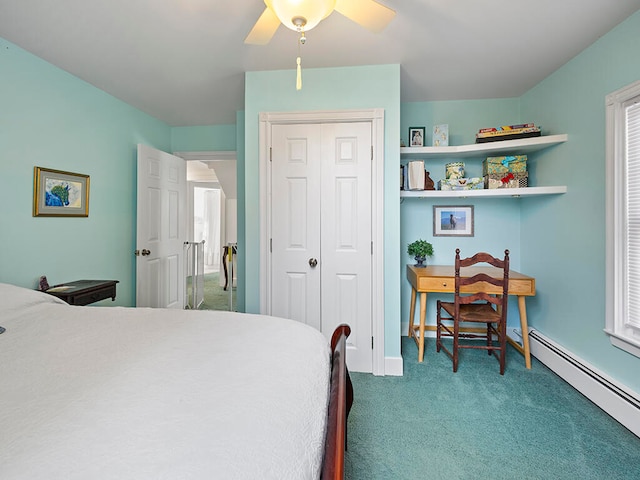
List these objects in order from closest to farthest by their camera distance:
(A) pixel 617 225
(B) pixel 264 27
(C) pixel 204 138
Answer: (B) pixel 264 27 → (A) pixel 617 225 → (C) pixel 204 138

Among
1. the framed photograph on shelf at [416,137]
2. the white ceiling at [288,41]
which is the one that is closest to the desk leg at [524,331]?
the framed photograph on shelf at [416,137]

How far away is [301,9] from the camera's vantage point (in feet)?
4.28

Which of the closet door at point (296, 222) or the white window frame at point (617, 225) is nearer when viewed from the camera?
the white window frame at point (617, 225)

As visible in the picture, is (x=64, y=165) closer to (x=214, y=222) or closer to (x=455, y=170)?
(x=455, y=170)

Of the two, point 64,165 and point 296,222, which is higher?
point 64,165

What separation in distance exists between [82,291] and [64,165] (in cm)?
110

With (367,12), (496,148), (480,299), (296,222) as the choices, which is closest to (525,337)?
(480,299)

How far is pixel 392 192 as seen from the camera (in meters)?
2.46

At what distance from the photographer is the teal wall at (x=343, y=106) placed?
2459 mm

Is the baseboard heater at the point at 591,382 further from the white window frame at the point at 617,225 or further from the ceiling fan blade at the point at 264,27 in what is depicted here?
the ceiling fan blade at the point at 264,27

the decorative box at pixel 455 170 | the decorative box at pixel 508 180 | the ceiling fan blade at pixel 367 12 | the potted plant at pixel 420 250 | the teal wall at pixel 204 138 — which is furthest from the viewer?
the teal wall at pixel 204 138

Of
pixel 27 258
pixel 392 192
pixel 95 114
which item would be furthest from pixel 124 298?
pixel 392 192

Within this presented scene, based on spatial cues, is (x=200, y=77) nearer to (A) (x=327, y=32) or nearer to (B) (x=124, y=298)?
(A) (x=327, y=32)

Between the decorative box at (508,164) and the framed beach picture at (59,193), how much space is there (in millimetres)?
3728
